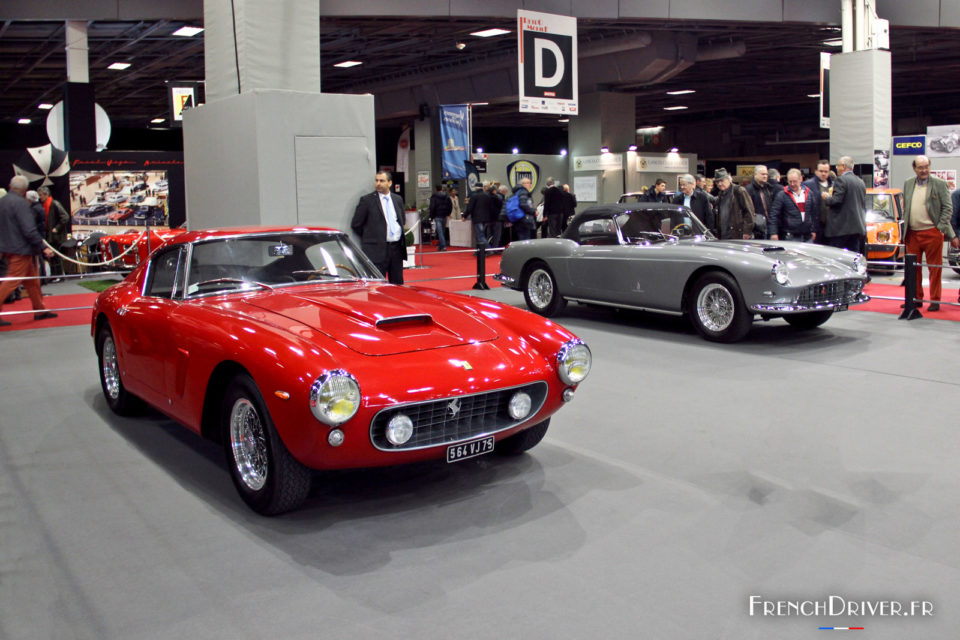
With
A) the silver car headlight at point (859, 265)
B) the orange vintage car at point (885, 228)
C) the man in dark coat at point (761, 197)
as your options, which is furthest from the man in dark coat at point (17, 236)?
the orange vintage car at point (885, 228)

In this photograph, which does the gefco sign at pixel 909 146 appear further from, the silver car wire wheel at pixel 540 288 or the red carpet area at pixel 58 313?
the red carpet area at pixel 58 313

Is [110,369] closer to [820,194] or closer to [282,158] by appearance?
[282,158]

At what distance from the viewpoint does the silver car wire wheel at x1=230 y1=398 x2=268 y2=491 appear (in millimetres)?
3928

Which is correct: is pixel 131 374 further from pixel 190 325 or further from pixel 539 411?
pixel 539 411

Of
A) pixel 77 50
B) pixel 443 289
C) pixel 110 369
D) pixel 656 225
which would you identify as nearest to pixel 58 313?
pixel 443 289

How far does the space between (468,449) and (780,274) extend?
181 inches

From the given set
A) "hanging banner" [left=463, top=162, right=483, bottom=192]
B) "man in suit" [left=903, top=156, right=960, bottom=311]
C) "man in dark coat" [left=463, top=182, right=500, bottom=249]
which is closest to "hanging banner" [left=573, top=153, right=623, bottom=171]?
"hanging banner" [left=463, top=162, right=483, bottom=192]

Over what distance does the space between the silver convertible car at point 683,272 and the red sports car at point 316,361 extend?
3625 millimetres

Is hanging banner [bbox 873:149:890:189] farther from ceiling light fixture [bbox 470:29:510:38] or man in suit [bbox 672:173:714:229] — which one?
ceiling light fixture [bbox 470:29:510:38]

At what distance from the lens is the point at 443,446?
148 inches

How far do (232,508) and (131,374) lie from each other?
1.54m

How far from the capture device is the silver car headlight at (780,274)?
741cm

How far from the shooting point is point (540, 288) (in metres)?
9.98

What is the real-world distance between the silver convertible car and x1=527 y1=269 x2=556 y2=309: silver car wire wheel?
0.01m
